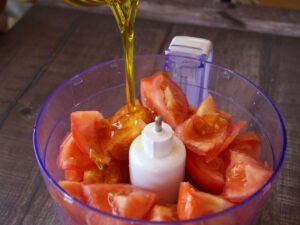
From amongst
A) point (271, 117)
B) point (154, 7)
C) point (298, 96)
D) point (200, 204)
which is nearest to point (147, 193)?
point (200, 204)

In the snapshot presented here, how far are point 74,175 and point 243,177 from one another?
0.20 meters

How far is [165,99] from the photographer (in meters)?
0.60

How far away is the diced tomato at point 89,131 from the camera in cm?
57

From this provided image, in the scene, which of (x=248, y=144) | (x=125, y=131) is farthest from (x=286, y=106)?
(x=125, y=131)

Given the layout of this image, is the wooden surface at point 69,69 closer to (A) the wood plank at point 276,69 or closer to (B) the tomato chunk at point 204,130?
(A) the wood plank at point 276,69

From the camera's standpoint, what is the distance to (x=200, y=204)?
1.56ft

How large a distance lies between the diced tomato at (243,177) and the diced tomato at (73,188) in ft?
0.52

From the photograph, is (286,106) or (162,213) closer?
(162,213)

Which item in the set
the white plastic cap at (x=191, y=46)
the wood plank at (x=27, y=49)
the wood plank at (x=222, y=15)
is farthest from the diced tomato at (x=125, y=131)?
the wood plank at (x=222, y=15)

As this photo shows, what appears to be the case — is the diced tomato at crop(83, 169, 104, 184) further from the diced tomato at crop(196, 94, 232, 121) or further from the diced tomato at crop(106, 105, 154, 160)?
the diced tomato at crop(196, 94, 232, 121)

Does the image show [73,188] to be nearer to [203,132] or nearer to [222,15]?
[203,132]

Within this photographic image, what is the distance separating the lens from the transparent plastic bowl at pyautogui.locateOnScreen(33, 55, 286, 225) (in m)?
0.47

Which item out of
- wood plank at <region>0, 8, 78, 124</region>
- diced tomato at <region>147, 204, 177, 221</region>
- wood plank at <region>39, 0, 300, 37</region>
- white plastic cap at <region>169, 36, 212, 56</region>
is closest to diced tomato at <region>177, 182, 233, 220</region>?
diced tomato at <region>147, 204, 177, 221</region>

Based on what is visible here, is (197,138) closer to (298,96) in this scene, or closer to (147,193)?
(147,193)
